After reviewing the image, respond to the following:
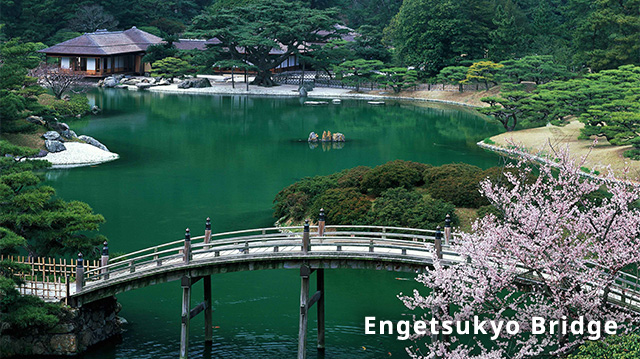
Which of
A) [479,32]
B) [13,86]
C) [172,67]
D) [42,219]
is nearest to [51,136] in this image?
[13,86]

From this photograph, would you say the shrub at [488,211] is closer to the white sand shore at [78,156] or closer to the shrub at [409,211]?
the shrub at [409,211]

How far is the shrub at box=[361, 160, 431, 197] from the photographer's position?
105ft

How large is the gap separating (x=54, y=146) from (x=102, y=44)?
1581 inches

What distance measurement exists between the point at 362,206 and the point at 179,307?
860 centimetres

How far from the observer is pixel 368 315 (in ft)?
80.4

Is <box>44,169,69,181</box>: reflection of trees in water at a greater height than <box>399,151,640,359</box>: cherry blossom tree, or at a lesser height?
lesser

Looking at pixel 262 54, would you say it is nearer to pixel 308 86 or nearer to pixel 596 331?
pixel 308 86

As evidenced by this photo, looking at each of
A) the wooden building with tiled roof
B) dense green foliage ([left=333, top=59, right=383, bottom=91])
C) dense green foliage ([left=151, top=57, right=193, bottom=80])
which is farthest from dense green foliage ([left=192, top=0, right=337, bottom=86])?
the wooden building with tiled roof

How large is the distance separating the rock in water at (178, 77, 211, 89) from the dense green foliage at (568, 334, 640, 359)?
231 ft

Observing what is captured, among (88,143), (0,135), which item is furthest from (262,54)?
(0,135)

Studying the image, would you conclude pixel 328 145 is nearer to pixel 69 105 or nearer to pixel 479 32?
pixel 69 105

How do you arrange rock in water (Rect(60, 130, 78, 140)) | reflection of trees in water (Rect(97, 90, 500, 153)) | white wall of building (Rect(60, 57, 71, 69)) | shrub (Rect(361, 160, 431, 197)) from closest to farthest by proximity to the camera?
shrub (Rect(361, 160, 431, 197)), rock in water (Rect(60, 130, 78, 140)), reflection of trees in water (Rect(97, 90, 500, 153)), white wall of building (Rect(60, 57, 71, 69))

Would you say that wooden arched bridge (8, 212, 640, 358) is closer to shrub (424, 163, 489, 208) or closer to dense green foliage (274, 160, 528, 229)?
dense green foliage (274, 160, 528, 229)

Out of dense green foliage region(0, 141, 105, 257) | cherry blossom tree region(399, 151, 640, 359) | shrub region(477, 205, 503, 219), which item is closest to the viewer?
cherry blossom tree region(399, 151, 640, 359)
